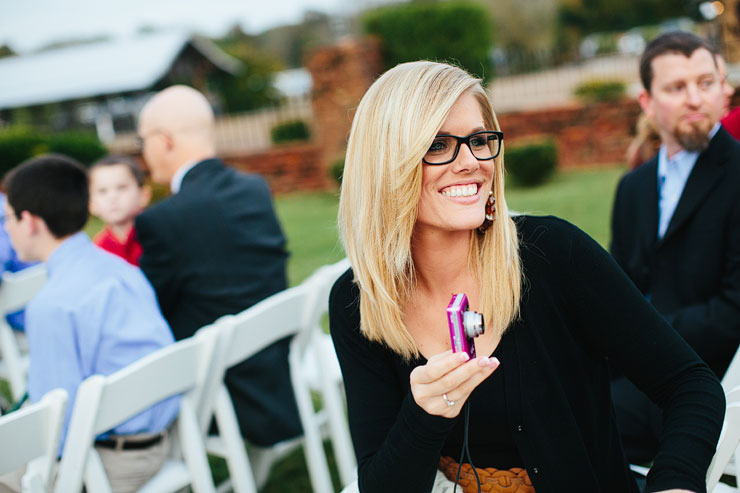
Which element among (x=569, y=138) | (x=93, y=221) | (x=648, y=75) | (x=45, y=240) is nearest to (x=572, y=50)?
(x=569, y=138)

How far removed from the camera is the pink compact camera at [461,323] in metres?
1.46

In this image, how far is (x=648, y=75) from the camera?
3.39 meters

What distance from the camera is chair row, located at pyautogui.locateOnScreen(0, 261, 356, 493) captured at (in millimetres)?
2365

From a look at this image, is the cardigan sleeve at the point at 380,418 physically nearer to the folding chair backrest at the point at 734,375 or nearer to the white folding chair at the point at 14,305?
the folding chair backrest at the point at 734,375

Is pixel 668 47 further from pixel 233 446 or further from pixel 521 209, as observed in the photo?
pixel 521 209

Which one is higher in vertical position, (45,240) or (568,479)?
(45,240)

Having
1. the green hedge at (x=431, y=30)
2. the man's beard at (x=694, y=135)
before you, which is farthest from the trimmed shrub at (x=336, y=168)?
the man's beard at (x=694, y=135)

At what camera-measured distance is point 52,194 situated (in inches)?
127

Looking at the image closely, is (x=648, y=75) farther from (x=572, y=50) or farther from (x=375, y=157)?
(x=572, y=50)

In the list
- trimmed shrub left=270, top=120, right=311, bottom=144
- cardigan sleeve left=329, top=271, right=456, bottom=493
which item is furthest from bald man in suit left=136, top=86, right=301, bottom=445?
trimmed shrub left=270, top=120, right=311, bottom=144

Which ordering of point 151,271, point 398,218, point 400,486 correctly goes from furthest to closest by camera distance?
point 151,271
point 398,218
point 400,486

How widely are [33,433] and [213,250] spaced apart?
1.56 m

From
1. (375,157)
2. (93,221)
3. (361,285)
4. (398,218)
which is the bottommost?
(93,221)

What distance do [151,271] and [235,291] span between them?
1.44ft
